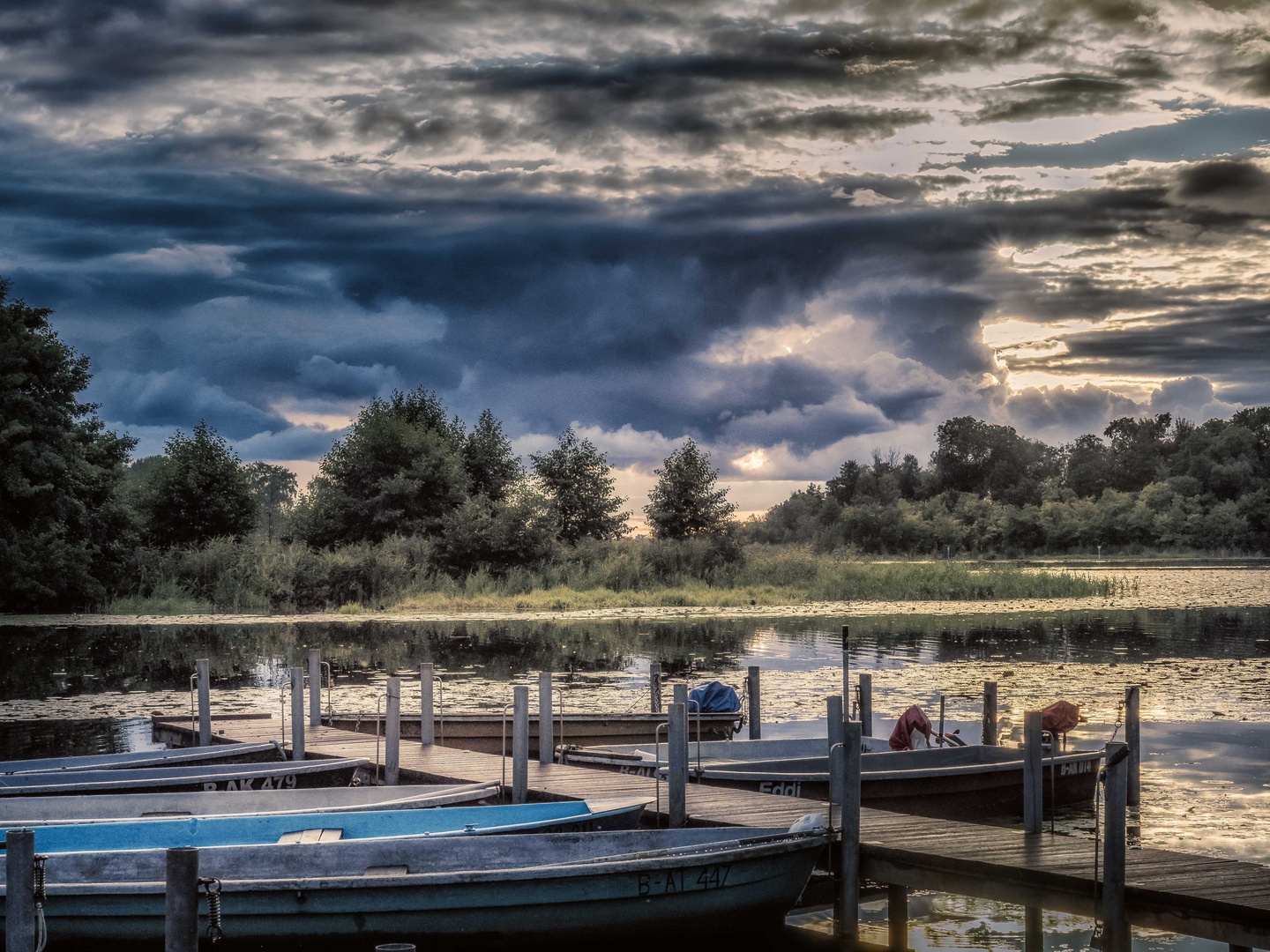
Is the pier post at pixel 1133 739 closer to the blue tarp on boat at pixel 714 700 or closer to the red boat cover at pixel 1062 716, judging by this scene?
the red boat cover at pixel 1062 716

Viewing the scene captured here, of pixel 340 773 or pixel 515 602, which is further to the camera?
pixel 515 602

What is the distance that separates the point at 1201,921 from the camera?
838 centimetres

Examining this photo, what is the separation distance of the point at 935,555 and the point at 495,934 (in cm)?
7791

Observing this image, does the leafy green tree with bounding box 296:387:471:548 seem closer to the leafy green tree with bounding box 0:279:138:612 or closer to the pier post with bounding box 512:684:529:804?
the leafy green tree with bounding box 0:279:138:612

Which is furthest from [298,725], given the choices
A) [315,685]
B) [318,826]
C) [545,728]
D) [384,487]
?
[384,487]

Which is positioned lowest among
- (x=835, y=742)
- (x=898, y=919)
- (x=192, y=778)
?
(x=898, y=919)

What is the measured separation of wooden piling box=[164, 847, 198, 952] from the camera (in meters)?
6.49

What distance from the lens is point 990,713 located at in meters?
16.0

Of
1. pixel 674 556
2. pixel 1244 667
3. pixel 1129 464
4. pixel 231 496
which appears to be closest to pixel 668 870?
pixel 1244 667

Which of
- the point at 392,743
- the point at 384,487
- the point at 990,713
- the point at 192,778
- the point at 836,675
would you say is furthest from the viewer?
the point at 384,487

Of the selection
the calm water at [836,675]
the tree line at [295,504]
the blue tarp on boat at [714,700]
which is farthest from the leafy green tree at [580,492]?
the blue tarp on boat at [714,700]

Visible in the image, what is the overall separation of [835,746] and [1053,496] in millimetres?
92600

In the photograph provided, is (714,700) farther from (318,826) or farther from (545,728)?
(318,826)

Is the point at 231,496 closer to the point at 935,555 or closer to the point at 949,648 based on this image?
the point at 949,648
